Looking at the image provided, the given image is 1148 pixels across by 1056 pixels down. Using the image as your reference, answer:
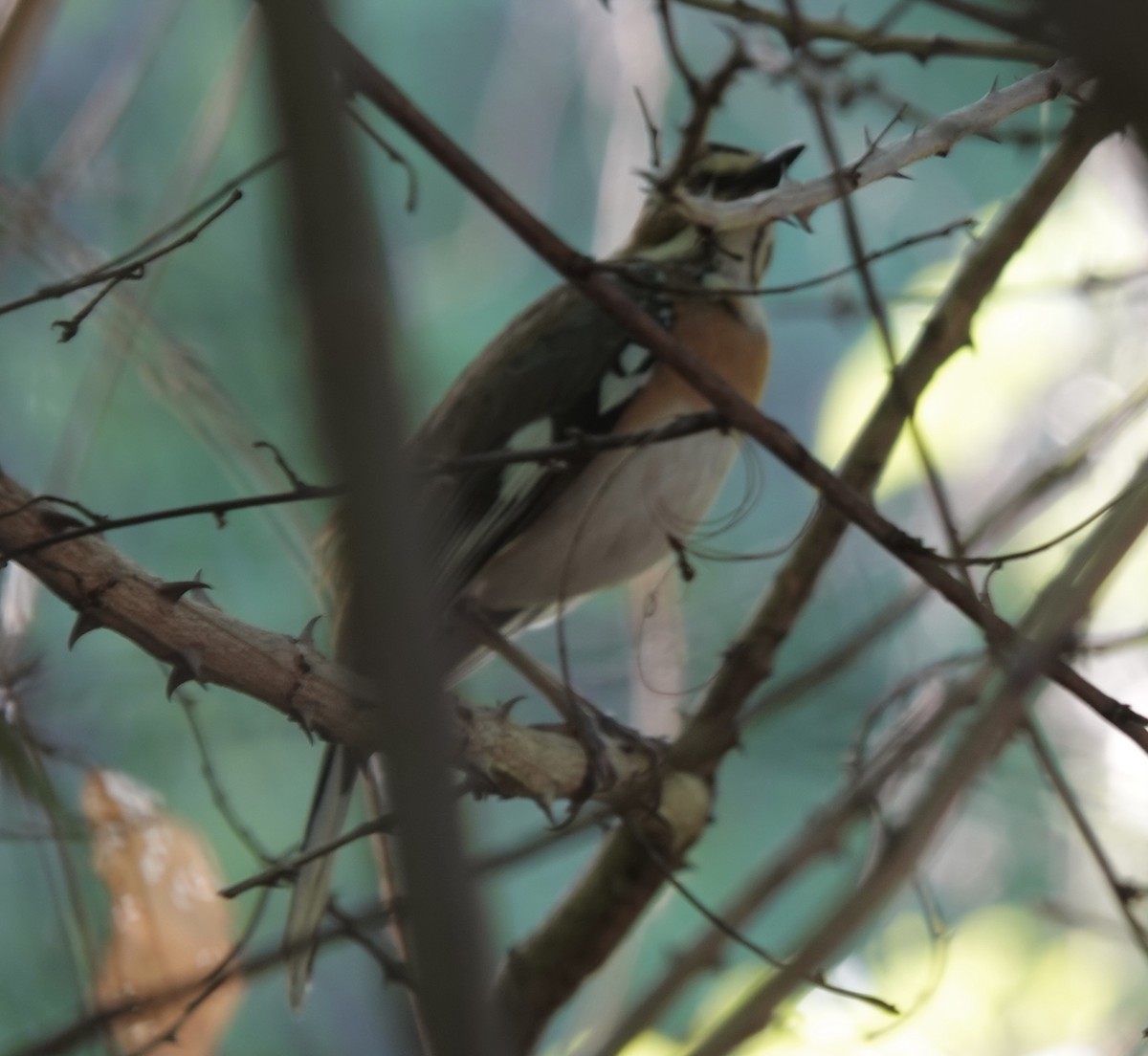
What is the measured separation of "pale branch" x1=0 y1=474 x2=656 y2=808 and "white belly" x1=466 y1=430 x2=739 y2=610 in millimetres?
862

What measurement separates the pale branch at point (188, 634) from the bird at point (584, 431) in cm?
78

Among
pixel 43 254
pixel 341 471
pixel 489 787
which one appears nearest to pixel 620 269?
pixel 489 787

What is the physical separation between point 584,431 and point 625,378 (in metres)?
0.23

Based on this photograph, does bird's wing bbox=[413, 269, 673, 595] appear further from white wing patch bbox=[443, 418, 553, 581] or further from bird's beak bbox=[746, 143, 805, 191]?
bird's beak bbox=[746, 143, 805, 191]

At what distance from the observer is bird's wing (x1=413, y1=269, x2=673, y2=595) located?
7.63 ft

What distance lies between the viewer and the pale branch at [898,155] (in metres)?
1.22

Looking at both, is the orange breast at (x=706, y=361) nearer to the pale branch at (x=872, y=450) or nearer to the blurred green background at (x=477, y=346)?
the blurred green background at (x=477, y=346)

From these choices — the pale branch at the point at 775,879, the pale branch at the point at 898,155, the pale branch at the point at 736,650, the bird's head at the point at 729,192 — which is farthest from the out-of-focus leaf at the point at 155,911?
the bird's head at the point at 729,192

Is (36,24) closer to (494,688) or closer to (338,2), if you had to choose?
(338,2)

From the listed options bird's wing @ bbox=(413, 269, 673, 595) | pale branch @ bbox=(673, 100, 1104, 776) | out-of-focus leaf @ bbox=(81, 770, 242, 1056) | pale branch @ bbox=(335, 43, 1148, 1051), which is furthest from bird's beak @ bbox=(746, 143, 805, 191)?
out-of-focus leaf @ bbox=(81, 770, 242, 1056)

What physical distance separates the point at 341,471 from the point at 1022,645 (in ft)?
2.72

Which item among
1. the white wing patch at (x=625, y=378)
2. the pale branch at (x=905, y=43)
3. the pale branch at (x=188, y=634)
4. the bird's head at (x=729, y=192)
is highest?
the bird's head at (x=729, y=192)

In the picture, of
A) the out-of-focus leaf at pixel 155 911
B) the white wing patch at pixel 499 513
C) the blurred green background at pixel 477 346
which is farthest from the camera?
the white wing patch at pixel 499 513

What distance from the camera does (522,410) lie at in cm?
247
